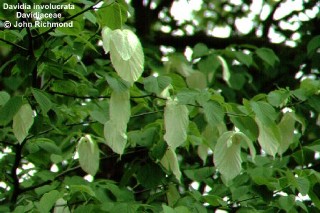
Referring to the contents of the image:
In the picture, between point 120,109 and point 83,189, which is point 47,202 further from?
point 120,109

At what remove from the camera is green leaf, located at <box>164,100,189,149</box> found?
1.82 m

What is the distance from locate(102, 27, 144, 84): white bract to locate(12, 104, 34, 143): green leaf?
29 cm

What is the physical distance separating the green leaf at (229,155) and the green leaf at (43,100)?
44 cm

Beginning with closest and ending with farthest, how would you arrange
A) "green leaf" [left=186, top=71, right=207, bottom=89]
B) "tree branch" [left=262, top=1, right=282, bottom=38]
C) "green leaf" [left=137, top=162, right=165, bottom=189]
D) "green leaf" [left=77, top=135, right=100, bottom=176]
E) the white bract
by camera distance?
1. the white bract
2. "green leaf" [left=77, top=135, right=100, bottom=176]
3. "green leaf" [left=137, top=162, right=165, bottom=189]
4. "green leaf" [left=186, top=71, right=207, bottom=89]
5. "tree branch" [left=262, top=1, right=282, bottom=38]

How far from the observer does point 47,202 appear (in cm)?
188

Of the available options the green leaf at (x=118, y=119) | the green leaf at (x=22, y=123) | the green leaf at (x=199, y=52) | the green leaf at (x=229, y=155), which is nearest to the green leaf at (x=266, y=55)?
the green leaf at (x=199, y=52)

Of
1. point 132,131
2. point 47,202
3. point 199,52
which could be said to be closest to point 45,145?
point 132,131

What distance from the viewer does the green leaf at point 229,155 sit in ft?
6.16

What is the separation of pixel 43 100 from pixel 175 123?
0.34 metres

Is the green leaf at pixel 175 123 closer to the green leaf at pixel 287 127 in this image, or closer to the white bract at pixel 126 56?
the white bract at pixel 126 56

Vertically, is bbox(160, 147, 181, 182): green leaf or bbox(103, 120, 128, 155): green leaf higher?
bbox(103, 120, 128, 155): green leaf

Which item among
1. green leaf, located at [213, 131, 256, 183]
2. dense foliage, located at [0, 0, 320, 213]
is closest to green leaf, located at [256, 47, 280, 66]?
dense foliage, located at [0, 0, 320, 213]

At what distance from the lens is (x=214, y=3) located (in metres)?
4.61

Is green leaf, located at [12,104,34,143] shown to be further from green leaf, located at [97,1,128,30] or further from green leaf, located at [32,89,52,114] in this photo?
green leaf, located at [97,1,128,30]
